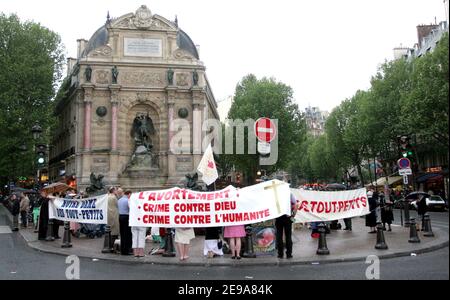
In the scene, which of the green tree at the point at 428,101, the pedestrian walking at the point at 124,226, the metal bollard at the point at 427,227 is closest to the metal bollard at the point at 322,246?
the metal bollard at the point at 427,227

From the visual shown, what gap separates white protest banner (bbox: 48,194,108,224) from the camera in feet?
46.4

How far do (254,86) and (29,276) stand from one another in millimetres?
44117

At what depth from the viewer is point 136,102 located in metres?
39.4

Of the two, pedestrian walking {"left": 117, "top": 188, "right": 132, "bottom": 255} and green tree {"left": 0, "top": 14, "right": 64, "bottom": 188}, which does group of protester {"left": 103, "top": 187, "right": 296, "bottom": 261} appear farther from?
green tree {"left": 0, "top": 14, "right": 64, "bottom": 188}

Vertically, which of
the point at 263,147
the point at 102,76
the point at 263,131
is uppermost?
the point at 102,76

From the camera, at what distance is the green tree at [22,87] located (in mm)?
37562

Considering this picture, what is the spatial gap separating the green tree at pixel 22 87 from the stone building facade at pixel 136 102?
10.6ft

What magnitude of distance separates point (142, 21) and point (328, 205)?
100ft

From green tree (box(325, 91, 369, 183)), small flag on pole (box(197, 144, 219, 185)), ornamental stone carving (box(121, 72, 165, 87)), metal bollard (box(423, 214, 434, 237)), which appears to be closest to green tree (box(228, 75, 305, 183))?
green tree (box(325, 91, 369, 183))

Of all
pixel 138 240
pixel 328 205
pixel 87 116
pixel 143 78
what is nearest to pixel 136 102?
pixel 143 78

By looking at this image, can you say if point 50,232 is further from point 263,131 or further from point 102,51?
point 102,51

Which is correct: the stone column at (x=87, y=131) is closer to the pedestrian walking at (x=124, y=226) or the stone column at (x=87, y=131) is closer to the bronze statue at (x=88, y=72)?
the bronze statue at (x=88, y=72)

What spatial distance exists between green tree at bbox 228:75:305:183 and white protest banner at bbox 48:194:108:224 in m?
34.4

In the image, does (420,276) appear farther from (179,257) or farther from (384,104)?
(384,104)
